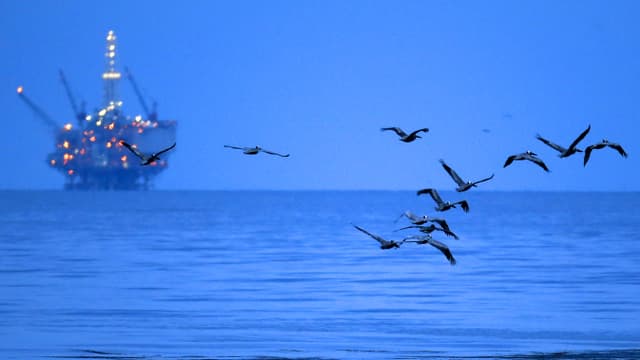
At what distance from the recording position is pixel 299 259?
82812 mm

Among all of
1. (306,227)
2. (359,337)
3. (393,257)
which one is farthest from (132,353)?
(306,227)

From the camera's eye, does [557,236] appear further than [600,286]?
Yes

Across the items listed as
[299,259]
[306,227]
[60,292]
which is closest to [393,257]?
[299,259]

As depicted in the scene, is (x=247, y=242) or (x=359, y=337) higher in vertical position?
(x=247, y=242)

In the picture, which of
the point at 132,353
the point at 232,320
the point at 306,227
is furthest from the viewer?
the point at 306,227

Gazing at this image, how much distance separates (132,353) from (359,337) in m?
7.19

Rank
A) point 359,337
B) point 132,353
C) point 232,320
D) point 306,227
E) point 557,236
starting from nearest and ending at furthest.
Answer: point 132,353
point 359,337
point 232,320
point 557,236
point 306,227

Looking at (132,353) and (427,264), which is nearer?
(132,353)

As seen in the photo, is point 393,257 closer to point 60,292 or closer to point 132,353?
point 60,292

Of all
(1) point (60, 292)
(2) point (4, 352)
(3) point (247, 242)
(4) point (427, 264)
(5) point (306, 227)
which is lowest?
(2) point (4, 352)

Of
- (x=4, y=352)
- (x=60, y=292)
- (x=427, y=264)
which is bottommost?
(x=4, y=352)

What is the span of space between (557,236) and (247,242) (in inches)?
1108

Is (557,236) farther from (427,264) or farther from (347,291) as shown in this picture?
(347,291)

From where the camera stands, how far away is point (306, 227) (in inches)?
5743
